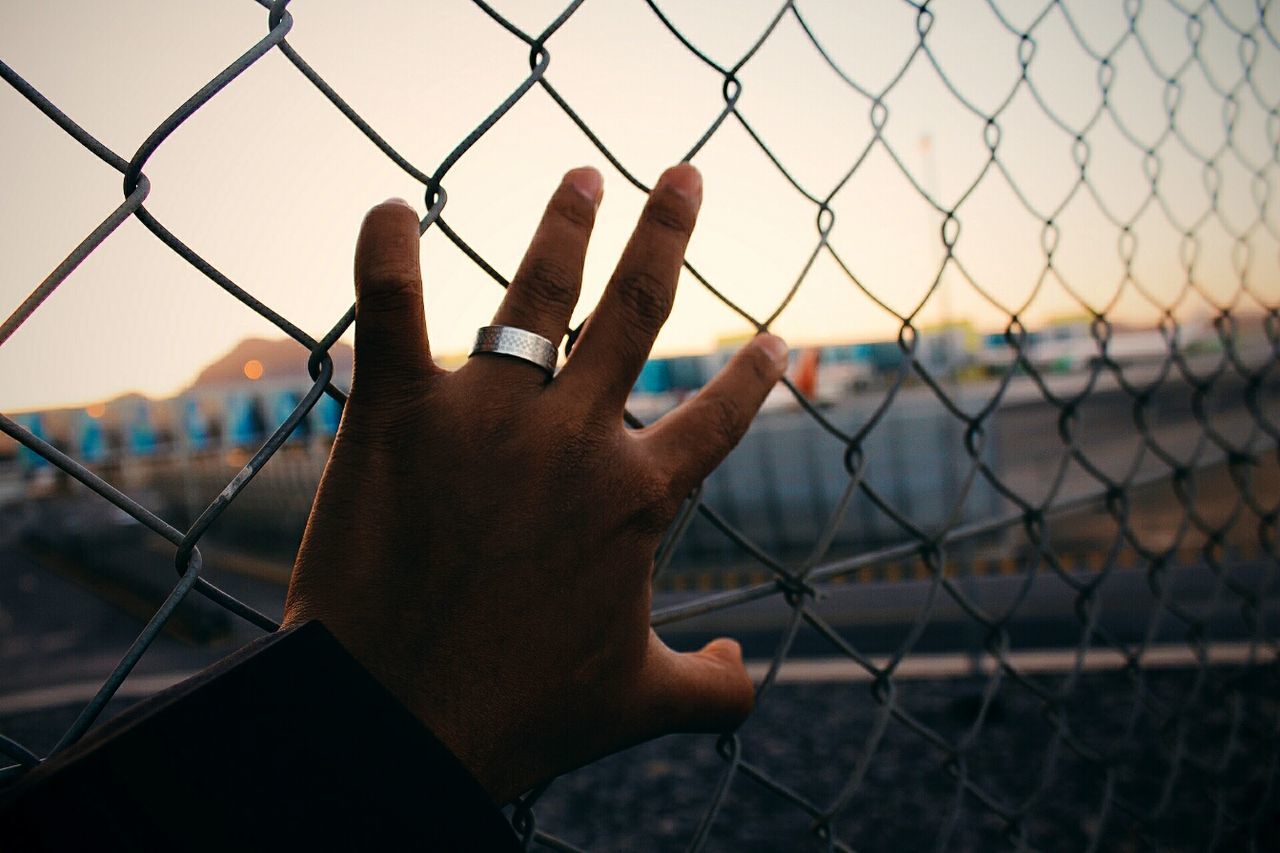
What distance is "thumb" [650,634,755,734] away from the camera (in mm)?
757

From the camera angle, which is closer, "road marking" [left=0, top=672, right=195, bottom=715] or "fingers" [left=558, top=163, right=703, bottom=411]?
"fingers" [left=558, top=163, right=703, bottom=411]

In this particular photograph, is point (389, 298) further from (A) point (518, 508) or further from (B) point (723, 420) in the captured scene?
(B) point (723, 420)

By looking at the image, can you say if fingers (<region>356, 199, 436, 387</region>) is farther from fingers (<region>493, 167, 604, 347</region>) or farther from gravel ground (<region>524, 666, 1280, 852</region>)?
gravel ground (<region>524, 666, 1280, 852</region>)

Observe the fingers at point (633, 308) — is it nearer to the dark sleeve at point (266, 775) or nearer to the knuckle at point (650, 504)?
the knuckle at point (650, 504)

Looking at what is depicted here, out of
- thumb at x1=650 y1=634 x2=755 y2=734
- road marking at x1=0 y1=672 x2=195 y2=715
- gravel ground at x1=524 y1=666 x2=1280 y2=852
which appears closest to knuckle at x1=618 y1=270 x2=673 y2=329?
thumb at x1=650 y1=634 x2=755 y2=734

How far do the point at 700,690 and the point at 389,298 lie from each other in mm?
474

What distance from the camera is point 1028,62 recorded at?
1.29 metres

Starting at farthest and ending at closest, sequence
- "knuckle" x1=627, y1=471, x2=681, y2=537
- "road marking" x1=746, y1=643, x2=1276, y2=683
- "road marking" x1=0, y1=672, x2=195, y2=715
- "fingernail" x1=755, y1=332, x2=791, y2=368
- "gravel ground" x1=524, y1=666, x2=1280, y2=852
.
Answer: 1. "road marking" x1=0, y1=672, x2=195, y2=715
2. "road marking" x1=746, y1=643, x2=1276, y2=683
3. "gravel ground" x1=524, y1=666, x2=1280, y2=852
4. "fingernail" x1=755, y1=332, x2=791, y2=368
5. "knuckle" x1=627, y1=471, x2=681, y2=537

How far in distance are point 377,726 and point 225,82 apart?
1.61 feet

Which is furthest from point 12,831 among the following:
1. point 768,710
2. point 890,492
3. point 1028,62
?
point 890,492

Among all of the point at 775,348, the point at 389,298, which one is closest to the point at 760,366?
the point at 775,348

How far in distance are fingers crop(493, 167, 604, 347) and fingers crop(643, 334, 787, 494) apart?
14 cm

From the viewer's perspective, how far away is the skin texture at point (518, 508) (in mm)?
623

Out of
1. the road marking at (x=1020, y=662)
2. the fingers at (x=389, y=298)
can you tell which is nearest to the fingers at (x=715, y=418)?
the fingers at (x=389, y=298)
